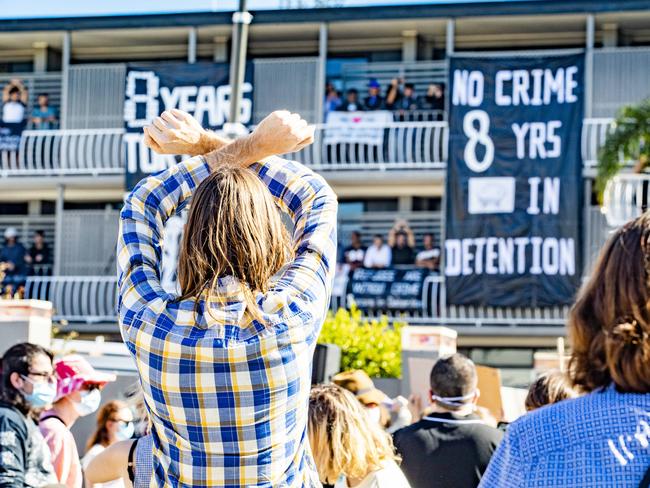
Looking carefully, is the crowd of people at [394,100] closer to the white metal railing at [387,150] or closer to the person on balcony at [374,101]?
the person on balcony at [374,101]

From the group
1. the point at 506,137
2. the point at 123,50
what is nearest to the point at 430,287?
the point at 506,137

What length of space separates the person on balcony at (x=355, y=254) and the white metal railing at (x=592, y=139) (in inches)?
163

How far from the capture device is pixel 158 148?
288 centimetres

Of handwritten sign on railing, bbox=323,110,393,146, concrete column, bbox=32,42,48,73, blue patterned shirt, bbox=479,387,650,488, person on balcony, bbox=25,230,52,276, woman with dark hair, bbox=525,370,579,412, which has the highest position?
concrete column, bbox=32,42,48,73

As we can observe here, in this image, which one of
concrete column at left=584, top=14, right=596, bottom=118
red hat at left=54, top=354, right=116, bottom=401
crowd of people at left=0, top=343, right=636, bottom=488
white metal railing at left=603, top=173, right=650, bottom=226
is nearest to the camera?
crowd of people at left=0, top=343, right=636, bottom=488

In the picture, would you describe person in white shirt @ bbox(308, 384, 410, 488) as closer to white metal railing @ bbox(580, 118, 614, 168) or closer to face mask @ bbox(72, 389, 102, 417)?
face mask @ bbox(72, 389, 102, 417)

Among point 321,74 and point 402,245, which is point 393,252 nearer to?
point 402,245

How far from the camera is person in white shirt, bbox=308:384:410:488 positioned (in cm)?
432

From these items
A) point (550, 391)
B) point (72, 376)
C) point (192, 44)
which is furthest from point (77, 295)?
point (550, 391)

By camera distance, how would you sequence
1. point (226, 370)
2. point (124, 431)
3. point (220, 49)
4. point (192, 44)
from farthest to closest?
point (220, 49), point (192, 44), point (124, 431), point (226, 370)

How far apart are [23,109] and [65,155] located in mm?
1203

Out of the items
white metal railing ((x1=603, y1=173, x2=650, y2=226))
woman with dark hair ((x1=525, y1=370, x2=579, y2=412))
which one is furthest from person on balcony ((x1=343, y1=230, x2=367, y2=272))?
woman with dark hair ((x1=525, y1=370, x2=579, y2=412))

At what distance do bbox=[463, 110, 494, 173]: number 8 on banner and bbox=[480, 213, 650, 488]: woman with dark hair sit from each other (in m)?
19.0

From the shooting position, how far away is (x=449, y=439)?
532 cm
